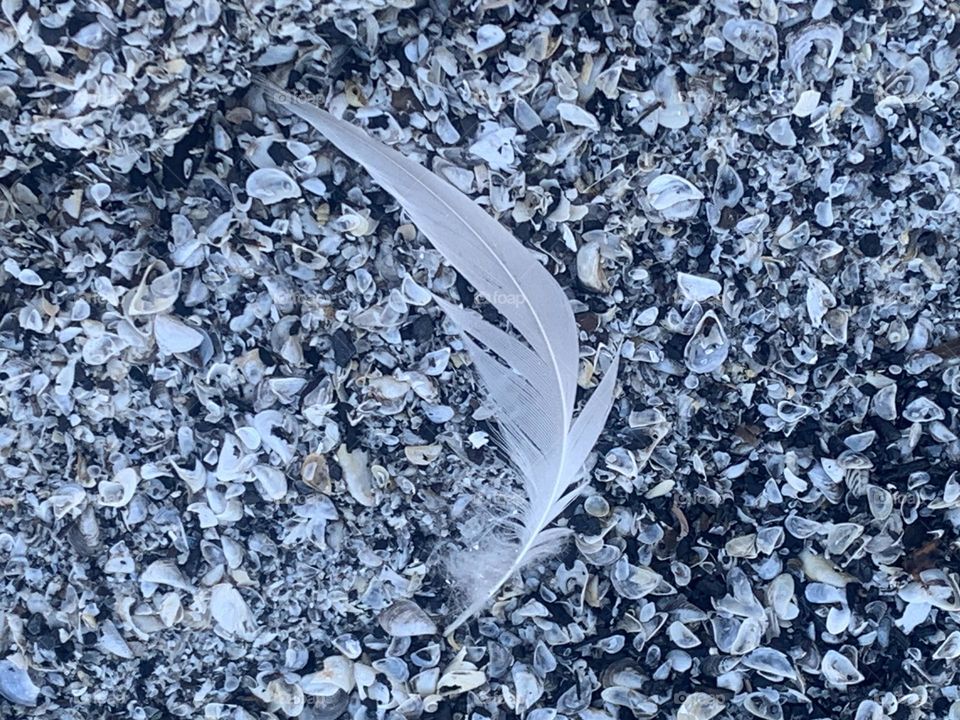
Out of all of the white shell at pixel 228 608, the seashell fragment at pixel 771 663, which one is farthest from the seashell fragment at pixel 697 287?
the white shell at pixel 228 608

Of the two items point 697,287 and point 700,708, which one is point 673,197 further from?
point 700,708

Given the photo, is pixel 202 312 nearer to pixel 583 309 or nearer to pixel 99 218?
pixel 99 218

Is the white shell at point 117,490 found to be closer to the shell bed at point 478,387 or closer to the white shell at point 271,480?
the shell bed at point 478,387

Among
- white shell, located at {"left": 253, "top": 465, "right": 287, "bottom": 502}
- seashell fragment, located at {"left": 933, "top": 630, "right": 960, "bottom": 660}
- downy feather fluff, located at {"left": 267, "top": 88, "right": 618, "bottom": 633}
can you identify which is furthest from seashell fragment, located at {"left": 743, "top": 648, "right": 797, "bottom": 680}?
white shell, located at {"left": 253, "top": 465, "right": 287, "bottom": 502}

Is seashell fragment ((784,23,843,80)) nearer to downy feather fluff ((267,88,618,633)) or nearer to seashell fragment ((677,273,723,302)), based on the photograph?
seashell fragment ((677,273,723,302))

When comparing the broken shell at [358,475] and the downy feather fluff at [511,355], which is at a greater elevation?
the downy feather fluff at [511,355]

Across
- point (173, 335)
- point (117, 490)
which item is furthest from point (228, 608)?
point (173, 335)

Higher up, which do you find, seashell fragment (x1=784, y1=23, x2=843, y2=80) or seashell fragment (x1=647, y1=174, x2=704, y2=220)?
seashell fragment (x1=784, y1=23, x2=843, y2=80)

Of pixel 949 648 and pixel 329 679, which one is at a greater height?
pixel 949 648
